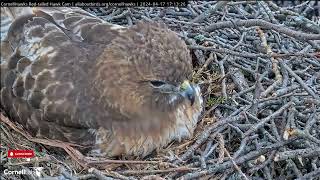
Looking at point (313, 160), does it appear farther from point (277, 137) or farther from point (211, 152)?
point (211, 152)

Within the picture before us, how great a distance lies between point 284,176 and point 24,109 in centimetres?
198

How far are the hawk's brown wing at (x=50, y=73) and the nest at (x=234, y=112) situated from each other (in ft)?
0.48

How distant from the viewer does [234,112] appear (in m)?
4.54

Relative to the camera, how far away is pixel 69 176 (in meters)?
3.92

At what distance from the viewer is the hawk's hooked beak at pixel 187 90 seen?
406 centimetres

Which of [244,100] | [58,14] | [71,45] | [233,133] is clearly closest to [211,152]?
[233,133]

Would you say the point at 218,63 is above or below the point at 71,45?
below

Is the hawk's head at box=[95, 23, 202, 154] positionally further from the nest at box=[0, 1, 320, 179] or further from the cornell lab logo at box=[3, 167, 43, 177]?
the cornell lab logo at box=[3, 167, 43, 177]

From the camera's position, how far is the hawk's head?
3.95 m

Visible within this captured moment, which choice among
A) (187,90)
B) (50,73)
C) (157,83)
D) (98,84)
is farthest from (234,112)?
(50,73)

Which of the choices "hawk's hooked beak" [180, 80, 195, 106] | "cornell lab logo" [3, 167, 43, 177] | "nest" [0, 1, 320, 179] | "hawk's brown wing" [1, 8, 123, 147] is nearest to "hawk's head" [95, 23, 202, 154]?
"hawk's hooked beak" [180, 80, 195, 106]

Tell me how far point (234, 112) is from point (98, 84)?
112cm

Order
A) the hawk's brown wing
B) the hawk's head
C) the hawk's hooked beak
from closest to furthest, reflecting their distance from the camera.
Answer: the hawk's head
the hawk's hooked beak
the hawk's brown wing

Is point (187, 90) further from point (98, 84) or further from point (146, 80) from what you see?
point (98, 84)
